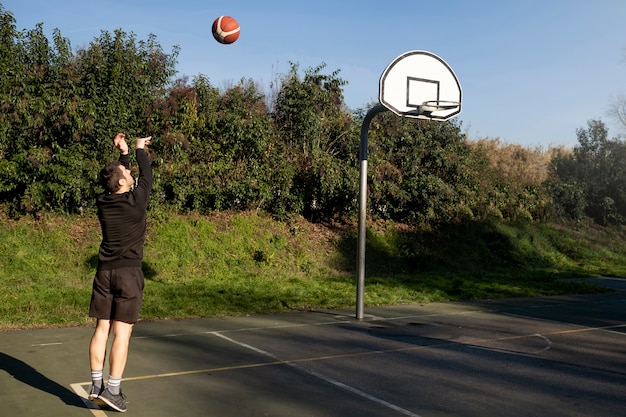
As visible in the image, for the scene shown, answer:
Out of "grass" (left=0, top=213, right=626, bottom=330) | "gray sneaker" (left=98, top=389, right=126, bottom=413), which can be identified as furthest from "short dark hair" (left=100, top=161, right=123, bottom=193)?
"grass" (left=0, top=213, right=626, bottom=330)

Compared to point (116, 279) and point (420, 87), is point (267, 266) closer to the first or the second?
Answer: point (420, 87)

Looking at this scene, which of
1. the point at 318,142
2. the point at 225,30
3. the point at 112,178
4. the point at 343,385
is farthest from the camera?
the point at 318,142

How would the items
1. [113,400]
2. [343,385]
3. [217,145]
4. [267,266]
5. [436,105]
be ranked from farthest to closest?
[217,145]
[267,266]
[436,105]
[343,385]
[113,400]

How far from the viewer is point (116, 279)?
4.99 meters

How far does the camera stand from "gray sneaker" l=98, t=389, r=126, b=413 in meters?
4.97

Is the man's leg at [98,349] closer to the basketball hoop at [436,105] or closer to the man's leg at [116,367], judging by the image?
the man's leg at [116,367]

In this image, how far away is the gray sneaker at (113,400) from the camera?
497cm

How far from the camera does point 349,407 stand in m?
5.39

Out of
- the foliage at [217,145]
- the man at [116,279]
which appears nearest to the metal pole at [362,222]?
the man at [116,279]

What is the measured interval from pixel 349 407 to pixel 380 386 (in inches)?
30.5

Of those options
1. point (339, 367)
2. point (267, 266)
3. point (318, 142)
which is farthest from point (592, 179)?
point (339, 367)

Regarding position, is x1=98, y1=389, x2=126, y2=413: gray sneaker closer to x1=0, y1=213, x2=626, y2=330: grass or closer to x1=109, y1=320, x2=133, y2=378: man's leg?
x1=109, y1=320, x2=133, y2=378: man's leg

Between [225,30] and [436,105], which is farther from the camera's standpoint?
[225,30]

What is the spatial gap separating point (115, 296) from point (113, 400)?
83cm
